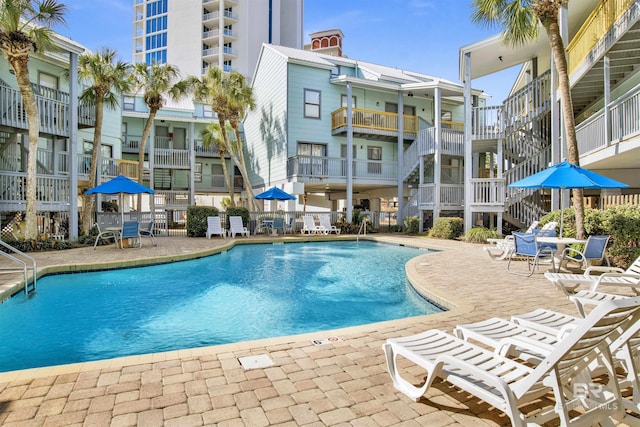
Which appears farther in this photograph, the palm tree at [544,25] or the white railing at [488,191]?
the white railing at [488,191]

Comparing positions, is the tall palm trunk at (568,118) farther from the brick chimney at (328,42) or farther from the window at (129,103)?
the brick chimney at (328,42)

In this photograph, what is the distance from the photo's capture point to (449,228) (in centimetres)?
1719

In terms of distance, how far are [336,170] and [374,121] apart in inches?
148

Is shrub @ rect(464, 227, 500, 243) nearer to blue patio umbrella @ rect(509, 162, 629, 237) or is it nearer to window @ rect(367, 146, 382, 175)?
window @ rect(367, 146, 382, 175)

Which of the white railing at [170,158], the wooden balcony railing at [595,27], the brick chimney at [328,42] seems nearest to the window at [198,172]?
the white railing at [170,158]

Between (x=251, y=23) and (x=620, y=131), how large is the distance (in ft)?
142

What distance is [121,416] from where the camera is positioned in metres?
2.73

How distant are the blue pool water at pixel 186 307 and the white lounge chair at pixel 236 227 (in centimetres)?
670

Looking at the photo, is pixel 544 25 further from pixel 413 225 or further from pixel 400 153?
pixel 400 153

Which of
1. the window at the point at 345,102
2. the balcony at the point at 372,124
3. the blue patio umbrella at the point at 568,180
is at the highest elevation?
the window at the point at 345,102

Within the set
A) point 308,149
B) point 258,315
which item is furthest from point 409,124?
point 258,315

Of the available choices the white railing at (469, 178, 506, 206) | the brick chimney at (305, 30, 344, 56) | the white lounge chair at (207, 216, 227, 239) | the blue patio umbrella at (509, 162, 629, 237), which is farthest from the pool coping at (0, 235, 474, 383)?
the brick chimney at (305, 30, 344, 56)

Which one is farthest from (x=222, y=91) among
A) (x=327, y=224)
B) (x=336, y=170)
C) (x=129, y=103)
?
(x=129, y=103)

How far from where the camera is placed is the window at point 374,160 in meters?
22.4
